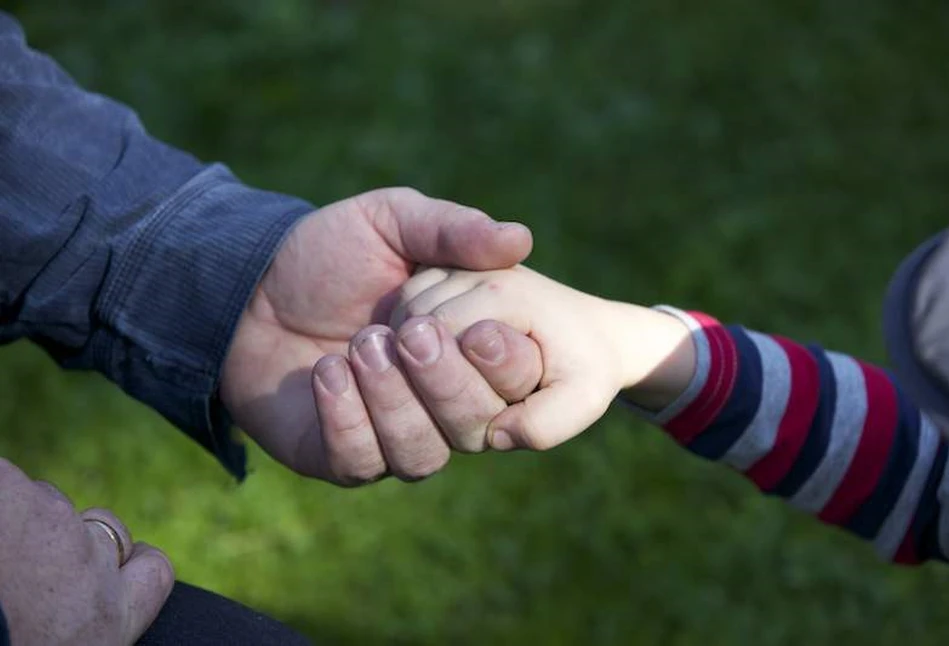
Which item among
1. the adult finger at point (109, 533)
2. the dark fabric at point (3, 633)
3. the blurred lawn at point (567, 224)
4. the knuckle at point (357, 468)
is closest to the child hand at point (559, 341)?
the knuckle at point (357, 468)

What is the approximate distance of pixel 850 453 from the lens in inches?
53.4

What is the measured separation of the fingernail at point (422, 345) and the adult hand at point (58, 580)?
27cm

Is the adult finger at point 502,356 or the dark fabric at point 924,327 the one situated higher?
the dark fabric at point 924,327

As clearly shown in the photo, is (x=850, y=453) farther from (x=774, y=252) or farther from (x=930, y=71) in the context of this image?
(x=930, y=71)

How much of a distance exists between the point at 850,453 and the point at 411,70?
1.73m

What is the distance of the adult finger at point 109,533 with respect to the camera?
3.35ft

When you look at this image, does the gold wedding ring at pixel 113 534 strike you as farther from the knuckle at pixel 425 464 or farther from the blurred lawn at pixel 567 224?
the blurred lawn at pixel 567 224

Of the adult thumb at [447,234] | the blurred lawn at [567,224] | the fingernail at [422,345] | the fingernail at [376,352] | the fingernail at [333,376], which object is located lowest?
the blurred lawn at [567,224]

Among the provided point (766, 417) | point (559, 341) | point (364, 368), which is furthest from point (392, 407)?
point (766, 417)

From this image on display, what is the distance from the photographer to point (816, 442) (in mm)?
1348

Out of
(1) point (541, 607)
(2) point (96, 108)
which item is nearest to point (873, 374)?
(1) point (541, 607)

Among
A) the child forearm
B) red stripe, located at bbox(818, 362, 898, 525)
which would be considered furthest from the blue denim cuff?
red stripe, located at bbox(818, 362, 898, 525)

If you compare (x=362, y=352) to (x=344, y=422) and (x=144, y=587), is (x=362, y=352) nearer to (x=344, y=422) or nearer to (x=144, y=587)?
(x=344, y=422)

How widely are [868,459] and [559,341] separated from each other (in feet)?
1.30
